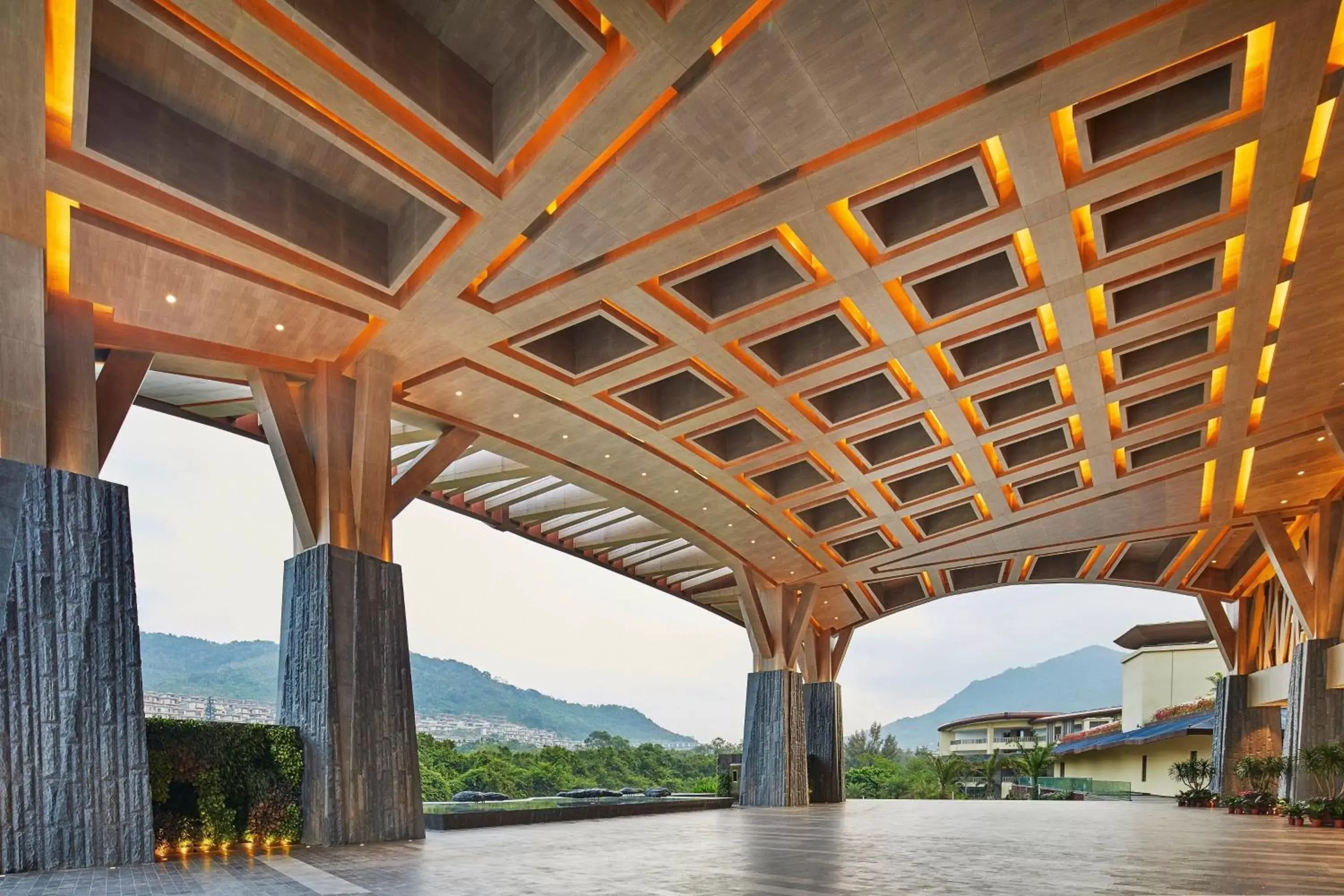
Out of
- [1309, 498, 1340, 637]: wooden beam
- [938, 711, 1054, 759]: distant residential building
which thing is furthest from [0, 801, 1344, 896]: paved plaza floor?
[938, 711, 1054, 759]: distant residential building

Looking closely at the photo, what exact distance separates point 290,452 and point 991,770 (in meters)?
42.9

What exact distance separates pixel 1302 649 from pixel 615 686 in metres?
60.9

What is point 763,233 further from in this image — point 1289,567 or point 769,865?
point 1289,567

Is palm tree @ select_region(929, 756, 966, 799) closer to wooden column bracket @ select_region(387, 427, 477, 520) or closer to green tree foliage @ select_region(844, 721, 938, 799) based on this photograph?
green tree foliage @ select_region(844, 721, 938, 799)

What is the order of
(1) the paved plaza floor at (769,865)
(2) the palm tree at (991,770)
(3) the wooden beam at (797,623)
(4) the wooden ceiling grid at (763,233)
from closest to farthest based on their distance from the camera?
(1) the paved plaza floor at (769,865), (4) the wooden ceiling grid at (763,233), (3) the wooden beam at (797,623), (2) the palm tree at (991,770)

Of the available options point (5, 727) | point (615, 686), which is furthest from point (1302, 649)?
point (615, 686)

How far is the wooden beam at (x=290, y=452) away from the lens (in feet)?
46.9

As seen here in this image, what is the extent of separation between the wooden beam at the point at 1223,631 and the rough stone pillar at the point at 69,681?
1313 inches

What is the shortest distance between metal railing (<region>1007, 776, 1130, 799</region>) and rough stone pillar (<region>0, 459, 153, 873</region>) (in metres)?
41.3

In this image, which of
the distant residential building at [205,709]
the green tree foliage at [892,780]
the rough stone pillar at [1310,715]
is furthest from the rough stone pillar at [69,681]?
the green tree foliage at [892,780]

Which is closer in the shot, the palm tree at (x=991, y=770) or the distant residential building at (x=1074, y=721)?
the palm tree at (x=991, y=770)

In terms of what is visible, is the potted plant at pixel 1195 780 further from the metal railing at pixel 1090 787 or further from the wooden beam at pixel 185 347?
the wooden beam at pixel 185 347

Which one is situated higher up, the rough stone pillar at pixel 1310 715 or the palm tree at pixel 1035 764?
the rough stone pillar at pixel 1310 715

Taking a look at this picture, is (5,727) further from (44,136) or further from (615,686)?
(615,686)
